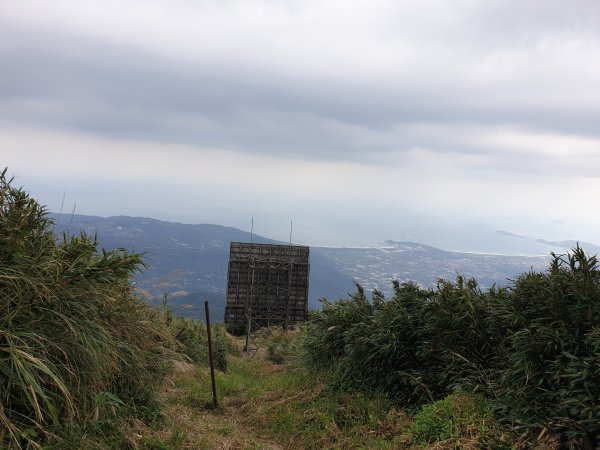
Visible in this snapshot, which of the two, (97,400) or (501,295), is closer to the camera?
(97,400)

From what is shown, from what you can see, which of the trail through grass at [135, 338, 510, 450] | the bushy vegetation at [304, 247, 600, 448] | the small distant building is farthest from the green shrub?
the small distant building

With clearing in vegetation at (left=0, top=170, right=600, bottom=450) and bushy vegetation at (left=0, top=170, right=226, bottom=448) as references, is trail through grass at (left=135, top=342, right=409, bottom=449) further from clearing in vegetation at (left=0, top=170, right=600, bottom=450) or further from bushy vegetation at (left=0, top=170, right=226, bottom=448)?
bushy vegetation at (left=0, top=170, right=226, bottom=448)

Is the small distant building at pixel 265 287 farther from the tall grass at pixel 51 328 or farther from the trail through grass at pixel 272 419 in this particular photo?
the tall grass at pixel 51 328

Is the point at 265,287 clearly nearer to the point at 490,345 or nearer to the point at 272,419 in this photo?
the point at 272,419

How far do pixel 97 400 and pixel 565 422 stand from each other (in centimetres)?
561

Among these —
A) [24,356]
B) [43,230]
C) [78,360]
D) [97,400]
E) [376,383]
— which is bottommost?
[376,383]

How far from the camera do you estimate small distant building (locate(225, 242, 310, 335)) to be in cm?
2872

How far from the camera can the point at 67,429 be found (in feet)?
15.1

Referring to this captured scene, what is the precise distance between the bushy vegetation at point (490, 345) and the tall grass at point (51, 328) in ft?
16.1

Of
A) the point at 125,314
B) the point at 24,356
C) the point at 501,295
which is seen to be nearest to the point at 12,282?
the point at 24,356

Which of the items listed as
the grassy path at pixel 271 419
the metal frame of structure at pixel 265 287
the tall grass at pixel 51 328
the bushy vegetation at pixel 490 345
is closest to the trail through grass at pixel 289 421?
the grassy path at pixel 271 419

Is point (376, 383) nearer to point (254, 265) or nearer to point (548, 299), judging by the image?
point (548, 299)

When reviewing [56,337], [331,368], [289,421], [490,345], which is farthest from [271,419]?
[56,337]

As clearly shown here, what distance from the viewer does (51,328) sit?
15.8 ft
